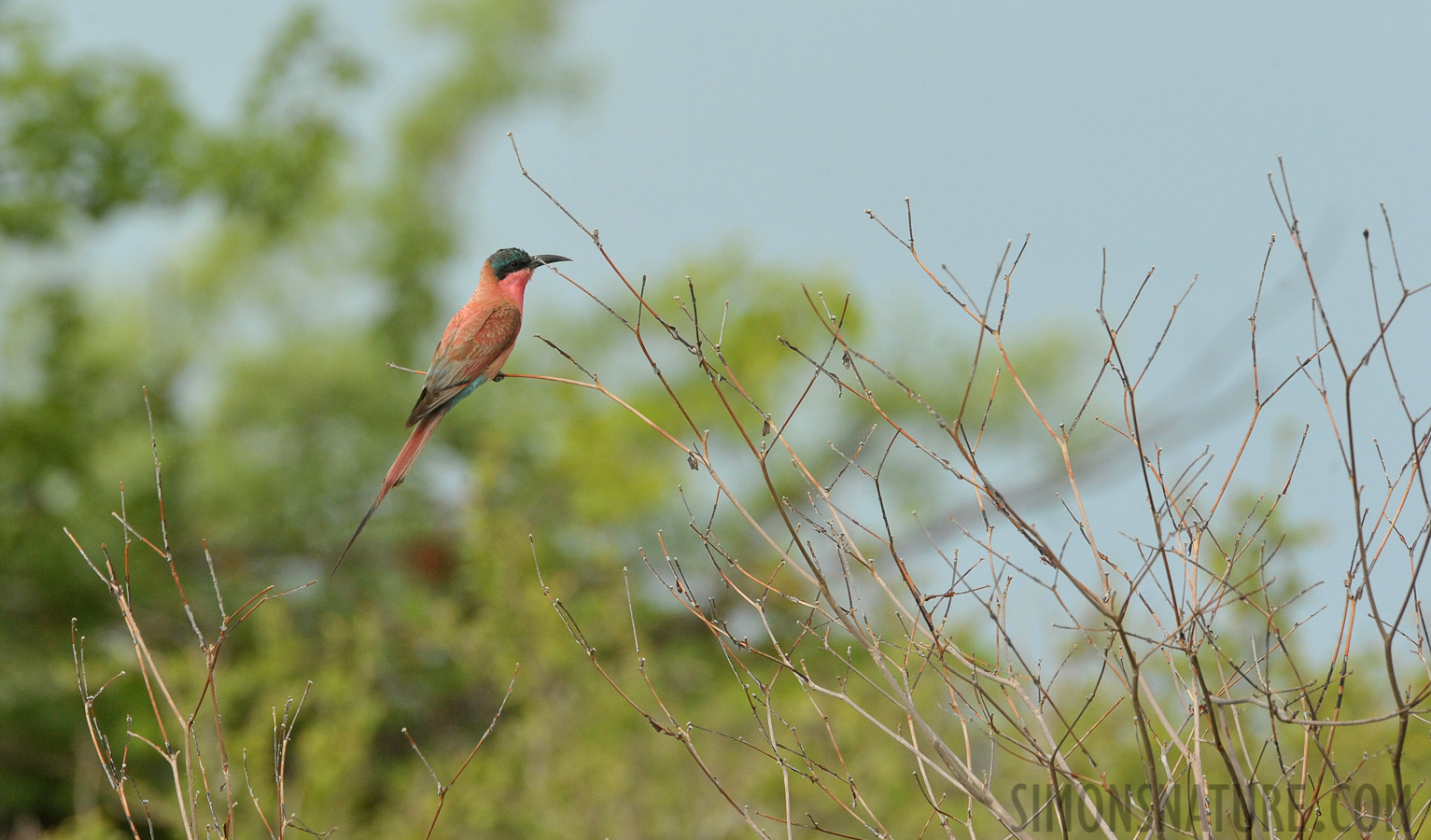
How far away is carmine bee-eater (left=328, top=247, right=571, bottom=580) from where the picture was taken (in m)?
2.21

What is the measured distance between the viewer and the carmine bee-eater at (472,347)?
87.0 inches

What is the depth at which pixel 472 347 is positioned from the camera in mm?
2260

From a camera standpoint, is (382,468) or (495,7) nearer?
(382,468)

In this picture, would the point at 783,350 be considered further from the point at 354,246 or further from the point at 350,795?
the point at 354,246

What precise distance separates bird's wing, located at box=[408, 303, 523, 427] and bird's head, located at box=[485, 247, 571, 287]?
3.9 inches

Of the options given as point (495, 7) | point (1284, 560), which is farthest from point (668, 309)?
point (1284, 560)

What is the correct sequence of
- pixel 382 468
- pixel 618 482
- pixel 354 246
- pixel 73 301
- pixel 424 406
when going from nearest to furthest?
pixel 424 406 → pixel 73 301 → pixel 618 482 → pixel 382 468 → pixel 354 246

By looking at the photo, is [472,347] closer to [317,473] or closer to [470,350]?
[470,350]

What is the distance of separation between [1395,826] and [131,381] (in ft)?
40.0

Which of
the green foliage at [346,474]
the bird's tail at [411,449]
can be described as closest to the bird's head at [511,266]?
the bird's tail at [411,449]

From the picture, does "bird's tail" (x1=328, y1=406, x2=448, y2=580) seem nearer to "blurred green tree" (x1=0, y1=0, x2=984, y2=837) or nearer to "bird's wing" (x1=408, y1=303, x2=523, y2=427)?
"bird's wing" (x1=408, y1=303, x2=523, y2=427)

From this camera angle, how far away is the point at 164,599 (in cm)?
1084

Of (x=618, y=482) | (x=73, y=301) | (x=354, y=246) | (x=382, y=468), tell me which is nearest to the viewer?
(x=73, y=301)

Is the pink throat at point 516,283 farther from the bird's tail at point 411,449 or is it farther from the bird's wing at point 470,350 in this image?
the bird's tail at point 411,449
